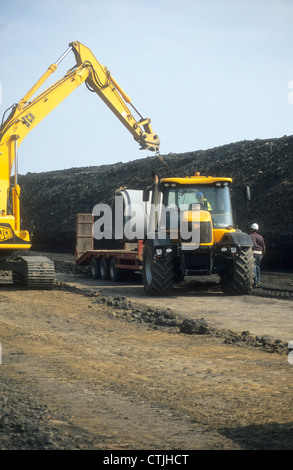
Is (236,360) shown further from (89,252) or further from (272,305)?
(89,252)

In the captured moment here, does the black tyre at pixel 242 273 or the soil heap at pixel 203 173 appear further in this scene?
the soil heap at pixel 203 173

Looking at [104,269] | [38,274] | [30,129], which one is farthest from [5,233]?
[104,269]

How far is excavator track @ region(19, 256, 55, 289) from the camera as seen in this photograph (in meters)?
17.1

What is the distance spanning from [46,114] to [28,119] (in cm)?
75

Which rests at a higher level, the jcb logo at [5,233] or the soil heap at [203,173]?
the soil heap at [203,173]

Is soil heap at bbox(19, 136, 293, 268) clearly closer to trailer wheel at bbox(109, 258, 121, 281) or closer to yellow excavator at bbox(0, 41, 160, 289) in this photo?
yellow excavator at bbox(0, 41, 160, 289)

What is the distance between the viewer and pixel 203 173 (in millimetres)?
37906

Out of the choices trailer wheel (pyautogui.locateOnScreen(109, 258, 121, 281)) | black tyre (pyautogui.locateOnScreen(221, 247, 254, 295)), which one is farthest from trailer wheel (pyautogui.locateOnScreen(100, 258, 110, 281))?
black tyre (pyautogui.locateOnScreen(221, 247, 254, 295))

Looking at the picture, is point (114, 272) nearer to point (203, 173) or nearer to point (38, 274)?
point (38, 274)

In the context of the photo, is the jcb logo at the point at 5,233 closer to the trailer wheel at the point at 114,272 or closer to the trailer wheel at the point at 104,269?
the trailer wheel at the point at 114,272

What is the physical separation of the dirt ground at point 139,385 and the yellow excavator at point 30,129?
15.8ft

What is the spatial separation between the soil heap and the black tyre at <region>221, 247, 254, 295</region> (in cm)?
131

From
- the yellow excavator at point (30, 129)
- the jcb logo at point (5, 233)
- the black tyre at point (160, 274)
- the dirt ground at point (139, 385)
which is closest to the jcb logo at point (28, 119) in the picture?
the yellow excavator at point (30, 129)

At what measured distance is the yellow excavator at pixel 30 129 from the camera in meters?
16.7
